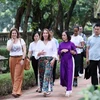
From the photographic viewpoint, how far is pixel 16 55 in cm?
830

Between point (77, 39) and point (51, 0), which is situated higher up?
point (51, 0)

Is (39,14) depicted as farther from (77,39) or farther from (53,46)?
(53,46)

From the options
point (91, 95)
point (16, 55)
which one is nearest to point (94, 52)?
point (16, 55)

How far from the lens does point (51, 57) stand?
802 centimetres

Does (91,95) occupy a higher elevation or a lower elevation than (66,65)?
higher

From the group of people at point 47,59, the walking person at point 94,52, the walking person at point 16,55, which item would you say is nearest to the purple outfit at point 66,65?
the group of people at point 47,59

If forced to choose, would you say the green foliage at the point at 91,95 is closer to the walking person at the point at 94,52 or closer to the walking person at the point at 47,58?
the walking person at the point at 94,52

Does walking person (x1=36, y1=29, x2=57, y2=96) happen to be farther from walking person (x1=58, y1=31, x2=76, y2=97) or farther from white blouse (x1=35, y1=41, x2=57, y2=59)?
walking person (x1=58, y1=31, x2=76, y2=97)

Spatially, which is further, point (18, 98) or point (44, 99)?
point (18, 98)

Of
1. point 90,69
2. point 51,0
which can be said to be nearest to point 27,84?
point 90,69

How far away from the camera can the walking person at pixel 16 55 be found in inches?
325

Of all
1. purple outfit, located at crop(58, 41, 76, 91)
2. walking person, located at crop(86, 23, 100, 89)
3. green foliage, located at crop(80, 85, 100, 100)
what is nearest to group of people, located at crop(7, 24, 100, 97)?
purple outfit, located at crop(58, 41, 76, 91)

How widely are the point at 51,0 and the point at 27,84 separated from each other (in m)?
13.9

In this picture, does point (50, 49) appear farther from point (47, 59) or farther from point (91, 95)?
point (91, 95)
